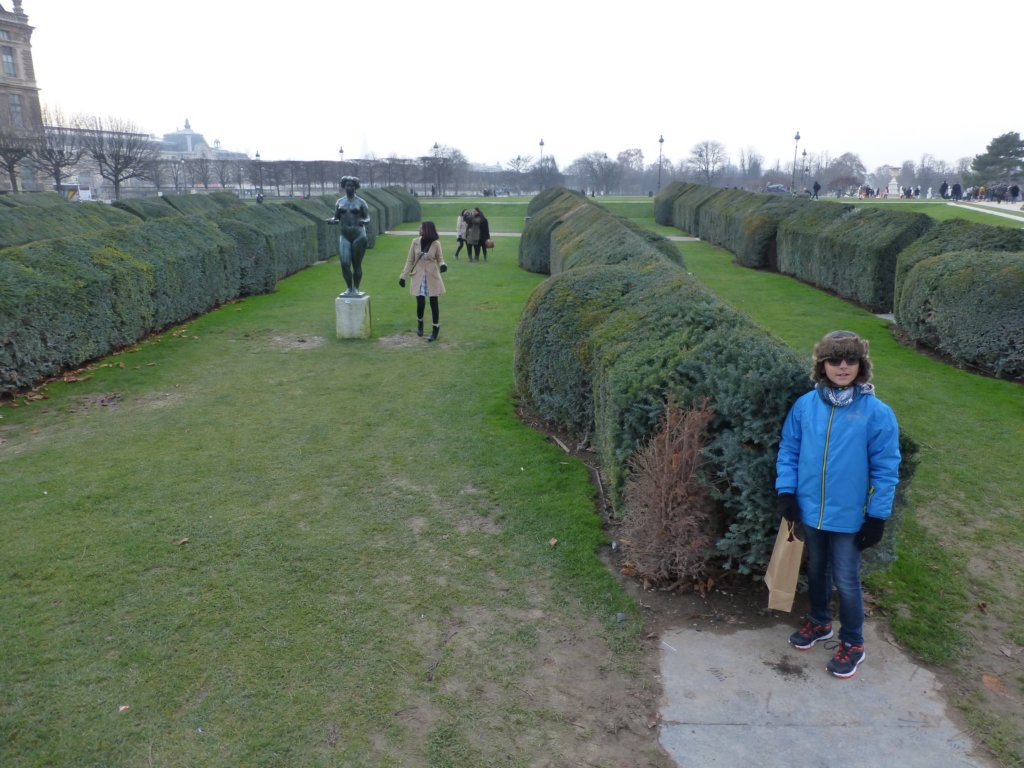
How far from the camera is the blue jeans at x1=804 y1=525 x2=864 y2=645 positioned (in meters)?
3.42

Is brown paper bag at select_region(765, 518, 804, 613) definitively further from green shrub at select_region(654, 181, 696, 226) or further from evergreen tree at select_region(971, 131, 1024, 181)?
evergreen tree at select_region(971, 131, 1024, 181)

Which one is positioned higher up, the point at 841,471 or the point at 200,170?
the point at 200,170

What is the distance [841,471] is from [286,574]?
10.4 ft

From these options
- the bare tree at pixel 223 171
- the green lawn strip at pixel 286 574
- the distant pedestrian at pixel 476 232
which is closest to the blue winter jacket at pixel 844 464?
the green lawn strip at pixel 286 574

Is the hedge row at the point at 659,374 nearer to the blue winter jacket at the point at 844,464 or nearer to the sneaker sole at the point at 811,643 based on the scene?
the blue winter jacket at the point at 844,464

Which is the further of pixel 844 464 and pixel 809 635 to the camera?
pixel 809 635

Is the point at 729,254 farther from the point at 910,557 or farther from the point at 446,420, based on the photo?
the point at 910,557

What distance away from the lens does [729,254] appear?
2280cm

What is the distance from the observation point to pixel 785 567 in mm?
3590

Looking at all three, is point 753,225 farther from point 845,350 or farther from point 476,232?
point 845,350

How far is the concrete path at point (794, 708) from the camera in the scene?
9.77 feet

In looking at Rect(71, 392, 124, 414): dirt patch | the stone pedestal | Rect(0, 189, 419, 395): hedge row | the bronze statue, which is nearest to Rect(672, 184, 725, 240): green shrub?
Rect(0, 189, 419, 395): hedge row

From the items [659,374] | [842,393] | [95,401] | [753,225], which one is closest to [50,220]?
[95,401]

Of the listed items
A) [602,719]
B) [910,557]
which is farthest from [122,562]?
[910,557]
